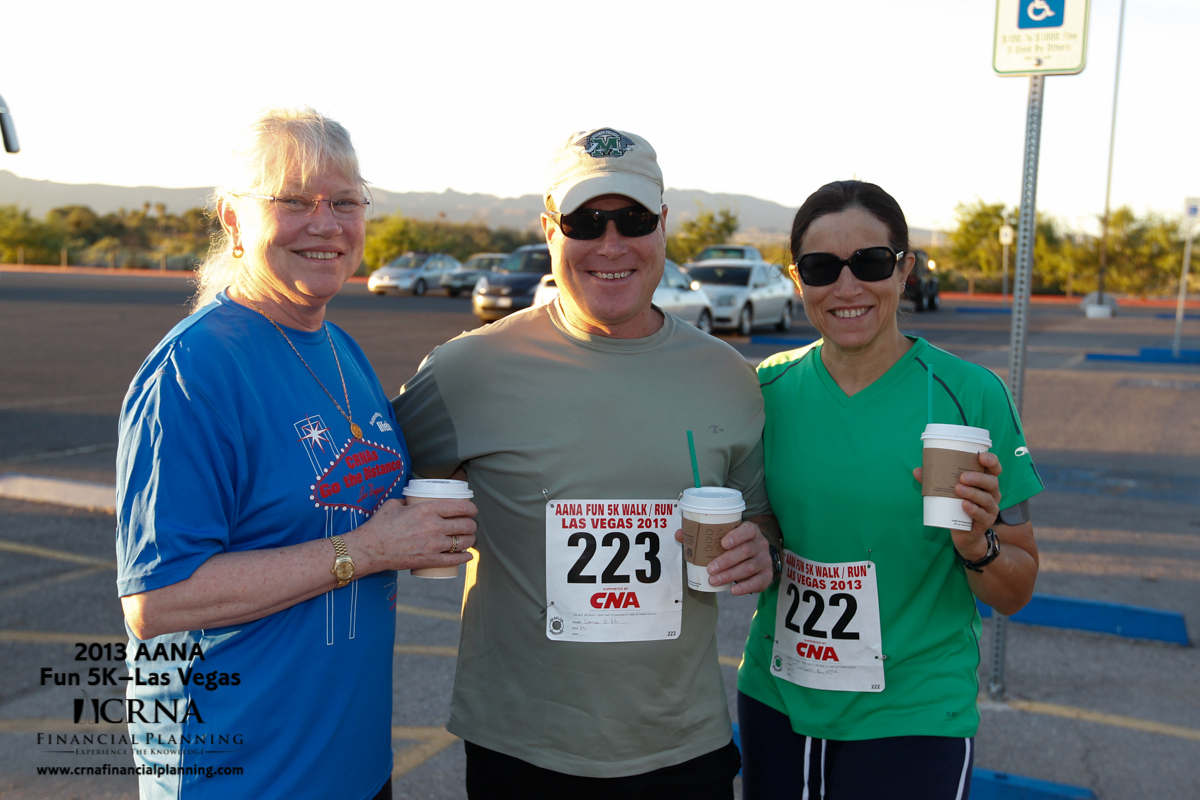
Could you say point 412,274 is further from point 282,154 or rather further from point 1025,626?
point 282,154

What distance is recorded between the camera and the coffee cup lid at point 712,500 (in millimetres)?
2078

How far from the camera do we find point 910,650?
2.29 metres

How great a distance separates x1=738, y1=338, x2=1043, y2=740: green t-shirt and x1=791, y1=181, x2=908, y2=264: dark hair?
33 centimetres

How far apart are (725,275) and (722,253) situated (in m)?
7.20

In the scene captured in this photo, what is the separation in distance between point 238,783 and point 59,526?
5.31 metres

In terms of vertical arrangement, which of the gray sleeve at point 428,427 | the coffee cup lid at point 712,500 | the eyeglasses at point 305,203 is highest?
the eyeglasses at point 305,203

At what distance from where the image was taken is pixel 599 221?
236 cm

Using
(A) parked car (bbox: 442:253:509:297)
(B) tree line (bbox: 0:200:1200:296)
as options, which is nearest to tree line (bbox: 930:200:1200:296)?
(B) tree line (bbox: 0:200:1200:296)

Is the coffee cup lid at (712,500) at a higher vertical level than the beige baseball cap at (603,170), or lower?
lower

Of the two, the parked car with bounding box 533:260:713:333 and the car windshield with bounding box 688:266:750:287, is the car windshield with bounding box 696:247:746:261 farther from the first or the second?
the parked car with bounding box 533:260:713:333

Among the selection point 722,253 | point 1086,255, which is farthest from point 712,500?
point 1086,255

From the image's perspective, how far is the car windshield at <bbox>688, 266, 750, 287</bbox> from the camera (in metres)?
20.9

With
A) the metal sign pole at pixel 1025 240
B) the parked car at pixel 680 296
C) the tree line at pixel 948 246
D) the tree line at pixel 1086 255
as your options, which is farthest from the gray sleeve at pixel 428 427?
the tree line at pixel 1086 255

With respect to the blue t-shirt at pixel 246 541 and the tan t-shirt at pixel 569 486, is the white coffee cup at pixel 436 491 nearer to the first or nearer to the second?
the blue t-shirt at pixel 246 541
